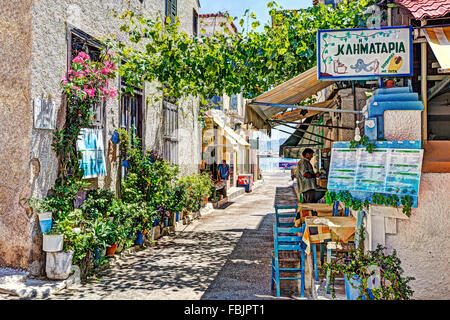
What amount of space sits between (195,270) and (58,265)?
231 cm

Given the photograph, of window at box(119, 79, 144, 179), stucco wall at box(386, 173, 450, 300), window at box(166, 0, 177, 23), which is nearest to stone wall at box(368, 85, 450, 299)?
stucco wall at box(386, 173, 450, 300)

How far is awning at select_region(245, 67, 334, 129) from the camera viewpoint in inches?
251

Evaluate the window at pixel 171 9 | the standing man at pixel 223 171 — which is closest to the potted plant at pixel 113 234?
the window at pixel 171 9

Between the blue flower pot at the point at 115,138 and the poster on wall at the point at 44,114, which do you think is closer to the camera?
the poster on wall at the point at 44,114

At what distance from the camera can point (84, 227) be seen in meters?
6.56

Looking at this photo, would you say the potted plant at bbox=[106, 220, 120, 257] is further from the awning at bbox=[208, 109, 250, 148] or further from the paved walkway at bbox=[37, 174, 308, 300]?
the awning at bbox=[208, 109, 250, 148]

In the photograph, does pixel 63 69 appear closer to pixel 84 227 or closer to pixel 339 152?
pixel 84 227

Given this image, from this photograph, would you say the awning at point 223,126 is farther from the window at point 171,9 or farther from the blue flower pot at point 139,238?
the blue flower pot at point 139,238

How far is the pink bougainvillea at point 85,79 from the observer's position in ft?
21.9

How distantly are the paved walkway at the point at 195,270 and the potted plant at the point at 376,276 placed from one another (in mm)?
1824

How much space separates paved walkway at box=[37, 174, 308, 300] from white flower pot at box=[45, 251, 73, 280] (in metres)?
0.28

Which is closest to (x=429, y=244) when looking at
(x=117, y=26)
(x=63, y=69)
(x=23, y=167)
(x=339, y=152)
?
(x=339, y=152)

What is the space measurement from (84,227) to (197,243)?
3.58 metres

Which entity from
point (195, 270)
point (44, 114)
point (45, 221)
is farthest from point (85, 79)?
point (195, 270)
